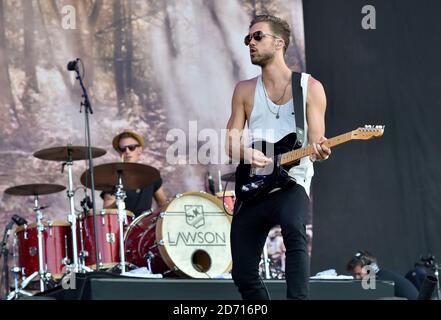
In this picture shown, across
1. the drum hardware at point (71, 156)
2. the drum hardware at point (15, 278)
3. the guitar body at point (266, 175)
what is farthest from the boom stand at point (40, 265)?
the guitar body at point (266, 175)

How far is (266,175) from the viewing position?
6.08 meters

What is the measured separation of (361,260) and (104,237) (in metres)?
2.64

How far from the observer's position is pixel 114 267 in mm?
9117

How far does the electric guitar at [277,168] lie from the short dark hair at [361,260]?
166 inches

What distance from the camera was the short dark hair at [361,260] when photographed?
1012 centimetres

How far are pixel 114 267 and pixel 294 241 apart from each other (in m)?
3.54

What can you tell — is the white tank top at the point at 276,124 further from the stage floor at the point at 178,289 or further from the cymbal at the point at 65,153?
the cymbal at the point at 65,153

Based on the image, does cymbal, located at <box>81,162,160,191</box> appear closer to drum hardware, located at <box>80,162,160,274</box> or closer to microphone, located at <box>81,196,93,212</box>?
drum hardware, located at <box>80,162,160,274</box>
